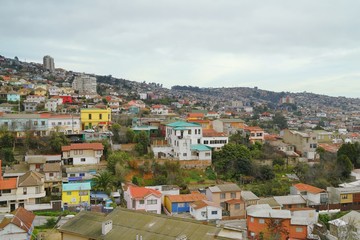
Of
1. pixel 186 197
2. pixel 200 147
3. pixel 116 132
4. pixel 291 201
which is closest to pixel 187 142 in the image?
pixel 200 147

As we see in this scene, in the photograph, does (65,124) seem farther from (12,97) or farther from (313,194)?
(313,194)

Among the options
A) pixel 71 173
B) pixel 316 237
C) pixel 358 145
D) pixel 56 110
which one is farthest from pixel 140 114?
pixel 316 237

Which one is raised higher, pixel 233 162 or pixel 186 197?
pixel 233 162

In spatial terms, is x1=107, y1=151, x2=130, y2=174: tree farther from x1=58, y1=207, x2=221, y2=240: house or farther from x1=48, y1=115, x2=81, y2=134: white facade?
x1=58, y1=207, x2=221, y2=240: house

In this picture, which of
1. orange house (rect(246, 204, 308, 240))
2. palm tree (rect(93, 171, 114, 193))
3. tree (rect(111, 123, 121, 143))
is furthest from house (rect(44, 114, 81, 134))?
orange house (rect(246, 204, 308, 240))

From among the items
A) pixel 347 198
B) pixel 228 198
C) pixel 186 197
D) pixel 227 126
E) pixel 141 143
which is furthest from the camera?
pixel 227 126

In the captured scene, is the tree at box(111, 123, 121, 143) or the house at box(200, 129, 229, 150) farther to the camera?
the tree at box(111, 123, 121, 143)
